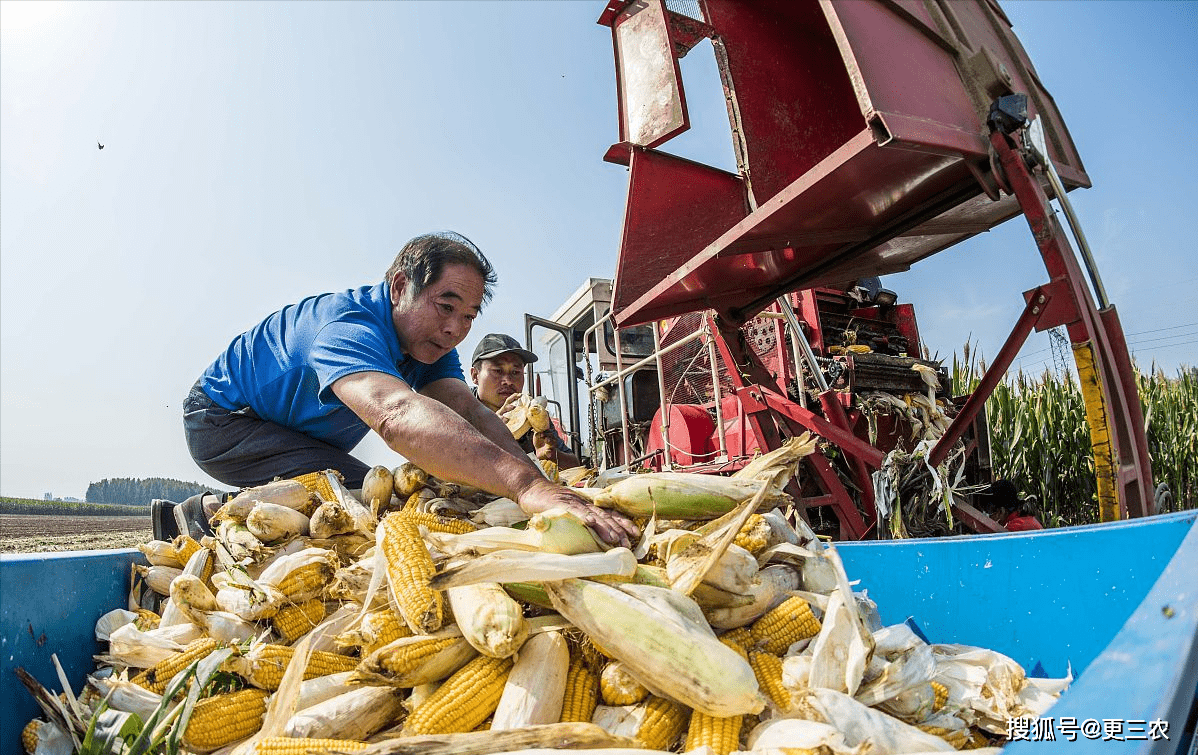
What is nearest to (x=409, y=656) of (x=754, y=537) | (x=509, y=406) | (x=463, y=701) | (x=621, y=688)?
(x=463, y=701)

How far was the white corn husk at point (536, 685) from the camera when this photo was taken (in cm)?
111

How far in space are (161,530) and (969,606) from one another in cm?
267

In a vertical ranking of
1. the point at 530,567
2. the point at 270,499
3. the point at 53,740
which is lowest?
the point at 53,740

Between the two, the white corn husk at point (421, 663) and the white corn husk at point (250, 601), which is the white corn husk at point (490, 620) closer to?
the white corn husk at point (421, 663)

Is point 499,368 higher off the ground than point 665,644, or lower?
higher

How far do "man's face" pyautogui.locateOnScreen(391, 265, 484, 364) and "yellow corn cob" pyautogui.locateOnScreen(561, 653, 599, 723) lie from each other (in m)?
1.56

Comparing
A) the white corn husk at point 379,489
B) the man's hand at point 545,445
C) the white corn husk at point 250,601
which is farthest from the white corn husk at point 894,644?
the man's hand at point 545,445

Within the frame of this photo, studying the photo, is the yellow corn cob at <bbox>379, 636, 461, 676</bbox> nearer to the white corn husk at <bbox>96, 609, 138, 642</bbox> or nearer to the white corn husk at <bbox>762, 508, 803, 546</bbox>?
the white corn husk at <bbox>762, 508, 803, 546</bbox>

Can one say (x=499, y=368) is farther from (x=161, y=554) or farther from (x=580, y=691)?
(x=580, y=691)

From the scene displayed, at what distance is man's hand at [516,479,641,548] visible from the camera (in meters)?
1.41

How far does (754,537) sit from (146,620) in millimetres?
1641

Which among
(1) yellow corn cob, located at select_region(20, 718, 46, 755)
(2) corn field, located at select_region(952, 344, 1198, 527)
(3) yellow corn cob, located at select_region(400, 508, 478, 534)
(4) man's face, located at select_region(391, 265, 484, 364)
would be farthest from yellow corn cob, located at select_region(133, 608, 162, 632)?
(2) corn field, located at select_region(952, 344, 1198, 527)

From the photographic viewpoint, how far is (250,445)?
2.56 meters

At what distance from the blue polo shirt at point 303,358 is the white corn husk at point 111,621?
0.79m
